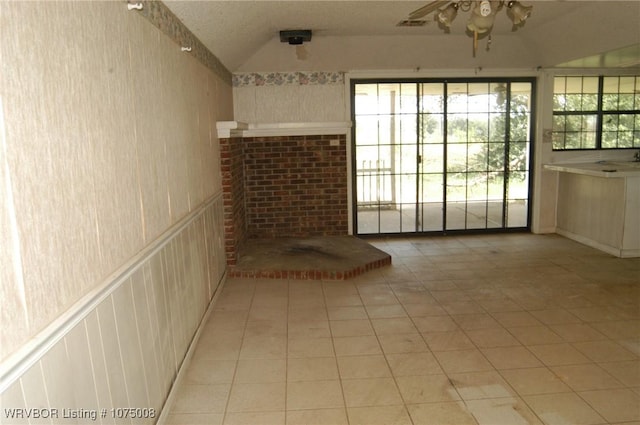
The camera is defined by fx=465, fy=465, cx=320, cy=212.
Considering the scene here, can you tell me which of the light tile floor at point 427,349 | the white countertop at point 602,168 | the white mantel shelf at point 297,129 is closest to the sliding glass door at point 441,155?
the white mantel shelf at point 297,129

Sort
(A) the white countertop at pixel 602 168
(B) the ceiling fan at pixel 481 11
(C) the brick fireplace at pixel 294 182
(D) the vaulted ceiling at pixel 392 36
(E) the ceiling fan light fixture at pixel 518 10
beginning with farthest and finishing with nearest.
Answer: (C) the brick fireplace at pixel 294 182 < (A) the white countertop at pixel 602 168 < (D) the vaulted ceiling at pixel 392 36 < (E) the ceiling fan light fixture at pixel 518 10 < (B) the ceiling fan at pixel 481 11

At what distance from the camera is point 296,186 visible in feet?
20.1

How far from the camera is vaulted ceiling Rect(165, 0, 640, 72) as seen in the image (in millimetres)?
3916

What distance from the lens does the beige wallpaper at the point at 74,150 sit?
1258 mm

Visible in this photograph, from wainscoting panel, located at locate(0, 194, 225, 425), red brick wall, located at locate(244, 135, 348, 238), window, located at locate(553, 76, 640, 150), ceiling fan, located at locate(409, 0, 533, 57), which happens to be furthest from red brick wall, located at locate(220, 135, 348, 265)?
ceiling fan, located at locate(409, 0, 533, 57)

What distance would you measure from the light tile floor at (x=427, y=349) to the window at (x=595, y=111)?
2.13m

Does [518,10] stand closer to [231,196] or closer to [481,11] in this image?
[481,11]

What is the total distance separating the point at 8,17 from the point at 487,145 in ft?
19.5

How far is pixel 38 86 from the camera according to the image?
1391 millimetres

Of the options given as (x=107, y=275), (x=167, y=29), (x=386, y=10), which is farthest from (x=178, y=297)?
(x=386, y=10)

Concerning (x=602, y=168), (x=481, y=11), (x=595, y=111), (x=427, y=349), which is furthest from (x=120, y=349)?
(x=595, y=111)

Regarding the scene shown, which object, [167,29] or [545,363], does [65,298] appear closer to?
[167,29]

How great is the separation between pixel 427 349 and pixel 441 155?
3683mm

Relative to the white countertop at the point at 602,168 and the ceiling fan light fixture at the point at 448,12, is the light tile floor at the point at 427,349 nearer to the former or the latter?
the white countertop at the point at 602,168
